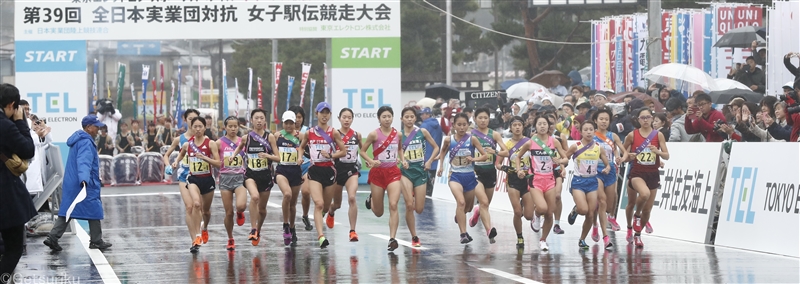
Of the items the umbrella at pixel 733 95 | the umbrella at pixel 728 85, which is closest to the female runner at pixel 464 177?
the umbrella at pixel 733 95

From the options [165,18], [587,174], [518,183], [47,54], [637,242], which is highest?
[165,18]

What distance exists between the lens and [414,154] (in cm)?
1530

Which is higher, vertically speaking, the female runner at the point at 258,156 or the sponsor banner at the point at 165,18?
the sponsor banner at the point at 165,18

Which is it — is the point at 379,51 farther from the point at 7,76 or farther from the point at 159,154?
the point at 7,76

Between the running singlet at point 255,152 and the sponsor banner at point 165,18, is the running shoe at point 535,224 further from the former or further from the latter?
the sponsor banner at point 165,18

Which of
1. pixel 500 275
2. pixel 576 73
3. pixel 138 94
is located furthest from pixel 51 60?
pixel 138 94

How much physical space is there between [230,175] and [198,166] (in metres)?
0.43

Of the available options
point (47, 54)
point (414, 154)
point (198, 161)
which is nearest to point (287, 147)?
point (198, 161)

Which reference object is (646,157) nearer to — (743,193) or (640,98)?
(743,193)

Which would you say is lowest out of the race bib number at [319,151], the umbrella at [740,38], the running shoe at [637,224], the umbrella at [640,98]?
the running shoe at [637,224]

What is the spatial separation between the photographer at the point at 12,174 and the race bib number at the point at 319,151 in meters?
5.79

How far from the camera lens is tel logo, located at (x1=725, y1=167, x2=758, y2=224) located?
15.2 metres

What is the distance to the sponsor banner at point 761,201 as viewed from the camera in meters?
14.2

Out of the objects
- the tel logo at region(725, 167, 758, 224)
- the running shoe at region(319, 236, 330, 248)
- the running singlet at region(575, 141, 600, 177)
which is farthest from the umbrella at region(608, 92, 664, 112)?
the running shoe at region(319, 236, 330, 248)
